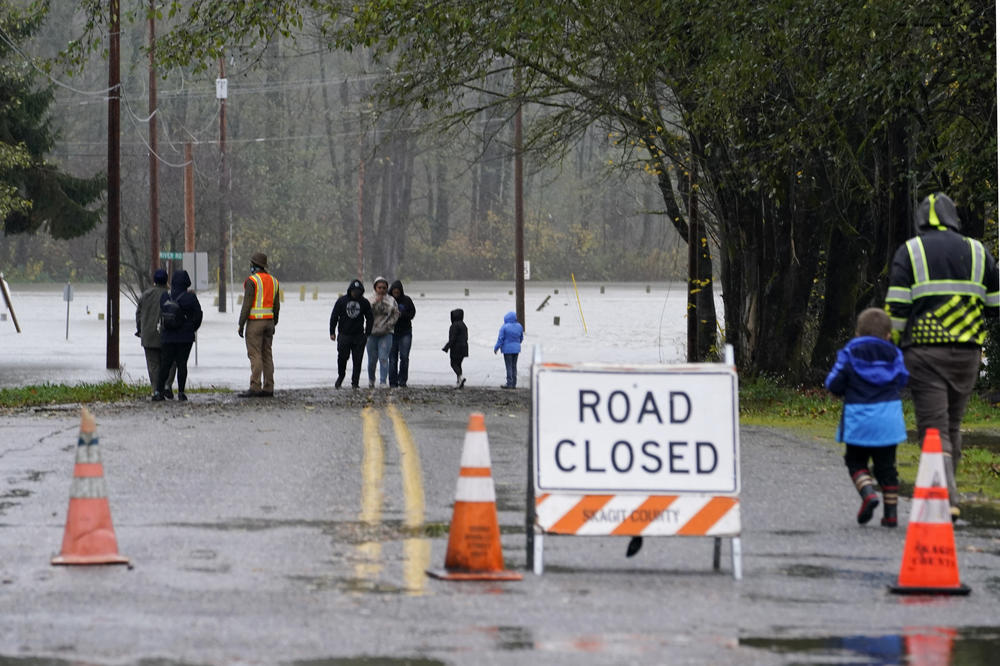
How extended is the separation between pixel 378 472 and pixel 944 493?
5.43 m

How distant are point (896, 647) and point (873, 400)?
11.3 ft

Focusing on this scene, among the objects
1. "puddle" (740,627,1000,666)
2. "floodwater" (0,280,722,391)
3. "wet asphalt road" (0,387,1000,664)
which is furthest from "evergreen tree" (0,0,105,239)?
"puddle" (740,627,1000,666)

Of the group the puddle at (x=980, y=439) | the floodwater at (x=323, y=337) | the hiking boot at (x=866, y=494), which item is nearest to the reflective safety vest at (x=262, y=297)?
the floodwater at (x=323, y=337)

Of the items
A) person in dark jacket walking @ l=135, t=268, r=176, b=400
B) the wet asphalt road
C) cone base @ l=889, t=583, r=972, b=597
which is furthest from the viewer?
person in dark jacket walking @ l=135, t=268, r=176, b=400

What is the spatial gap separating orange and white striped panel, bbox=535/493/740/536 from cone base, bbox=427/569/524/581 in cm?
31

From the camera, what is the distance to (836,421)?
19.3m

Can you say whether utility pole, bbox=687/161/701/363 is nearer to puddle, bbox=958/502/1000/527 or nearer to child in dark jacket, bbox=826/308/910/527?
puddle, bbox=958/502/1000/527

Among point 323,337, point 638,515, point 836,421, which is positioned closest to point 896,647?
point 638,515

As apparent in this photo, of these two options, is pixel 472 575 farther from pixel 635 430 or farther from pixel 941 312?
pixel 941 312

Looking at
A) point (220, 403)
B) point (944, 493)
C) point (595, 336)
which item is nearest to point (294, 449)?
point (220, 403)

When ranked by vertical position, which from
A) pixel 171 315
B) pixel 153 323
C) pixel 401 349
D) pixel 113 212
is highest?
pixel 113 212

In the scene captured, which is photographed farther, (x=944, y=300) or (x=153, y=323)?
(x=153, y=323)

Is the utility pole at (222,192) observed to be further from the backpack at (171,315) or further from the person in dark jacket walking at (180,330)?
the backpack at (171,315)

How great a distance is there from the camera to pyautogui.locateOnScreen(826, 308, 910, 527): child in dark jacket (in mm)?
9914
